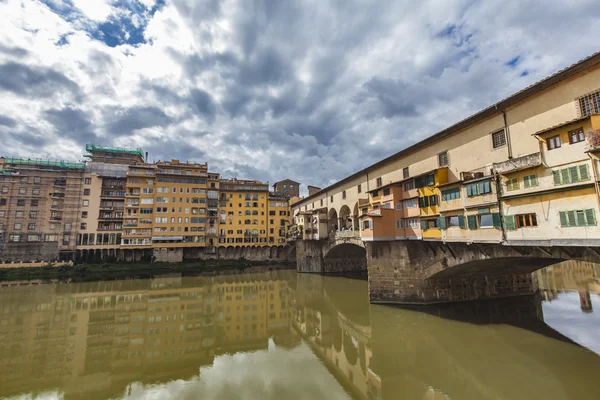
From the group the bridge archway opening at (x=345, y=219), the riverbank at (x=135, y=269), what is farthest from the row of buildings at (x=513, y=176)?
the riverbank at (x=135, y=269)

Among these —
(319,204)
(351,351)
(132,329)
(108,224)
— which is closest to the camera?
(351,351)

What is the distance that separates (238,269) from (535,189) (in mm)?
50189

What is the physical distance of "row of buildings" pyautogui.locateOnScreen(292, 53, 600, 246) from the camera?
39.5 feet

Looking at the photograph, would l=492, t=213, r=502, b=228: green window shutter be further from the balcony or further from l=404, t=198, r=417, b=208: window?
l=404, t=198, r=417, b=208: window

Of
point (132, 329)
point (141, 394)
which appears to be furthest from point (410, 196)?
point (132, 329)

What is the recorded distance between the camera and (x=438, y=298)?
22781 mm

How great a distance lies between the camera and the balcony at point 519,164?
1339cm

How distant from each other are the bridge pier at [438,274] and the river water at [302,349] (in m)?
1.13

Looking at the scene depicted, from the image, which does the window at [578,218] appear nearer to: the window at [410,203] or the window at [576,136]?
the window at [576,136]

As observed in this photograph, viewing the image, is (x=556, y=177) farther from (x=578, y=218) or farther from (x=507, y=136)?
(x=507, y=136)

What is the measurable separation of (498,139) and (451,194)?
4.21 metres

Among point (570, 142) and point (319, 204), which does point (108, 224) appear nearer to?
point (319, 204)

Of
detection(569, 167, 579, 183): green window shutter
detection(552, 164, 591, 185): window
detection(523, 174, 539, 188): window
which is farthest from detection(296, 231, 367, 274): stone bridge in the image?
detection(569, 167, 579, 183): green window shutter

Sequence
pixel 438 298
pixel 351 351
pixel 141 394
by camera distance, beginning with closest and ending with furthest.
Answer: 1. pixel 141 394
2. pixel 351 351
3. pixel 438 298
